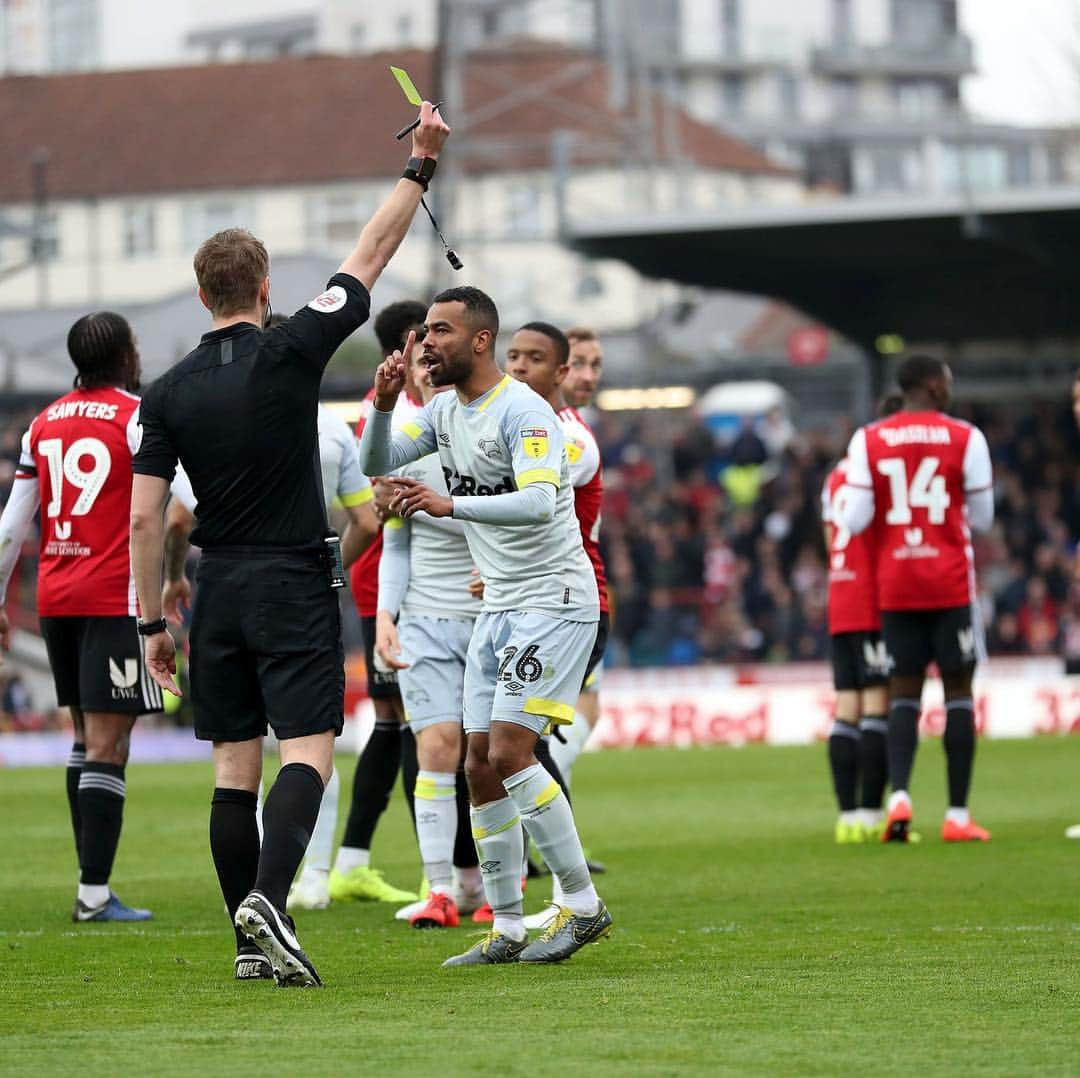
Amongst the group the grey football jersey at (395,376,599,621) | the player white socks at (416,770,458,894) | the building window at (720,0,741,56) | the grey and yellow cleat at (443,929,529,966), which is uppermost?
the building window at (720,0,741,56)

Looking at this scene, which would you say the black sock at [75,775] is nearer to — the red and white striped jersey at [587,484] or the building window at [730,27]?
the red and white striped jersey at [587,484]

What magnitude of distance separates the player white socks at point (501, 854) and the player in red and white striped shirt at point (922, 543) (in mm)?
4967

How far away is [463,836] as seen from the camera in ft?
31.6

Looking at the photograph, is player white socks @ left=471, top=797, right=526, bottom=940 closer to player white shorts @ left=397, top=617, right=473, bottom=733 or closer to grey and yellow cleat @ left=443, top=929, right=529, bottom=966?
grey and yellow cleat @ left=443, top=929, right=529, bottom=966

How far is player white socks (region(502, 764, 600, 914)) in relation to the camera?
749 cm

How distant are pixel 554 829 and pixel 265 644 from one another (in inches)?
47.1

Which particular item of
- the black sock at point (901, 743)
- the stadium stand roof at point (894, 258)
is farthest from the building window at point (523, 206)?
the black sock at point (901, 743)

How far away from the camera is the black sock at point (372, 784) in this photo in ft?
33.5

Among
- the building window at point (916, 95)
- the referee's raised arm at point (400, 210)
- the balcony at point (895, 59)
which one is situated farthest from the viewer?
the balcony at point (895, 59)

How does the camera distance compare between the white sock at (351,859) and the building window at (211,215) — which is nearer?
the white sock at (351,859)

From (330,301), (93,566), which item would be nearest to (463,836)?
(93,566)

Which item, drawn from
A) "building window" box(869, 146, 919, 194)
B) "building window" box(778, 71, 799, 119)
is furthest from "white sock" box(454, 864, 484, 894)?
"building window" box(778, 71, 799, 119)

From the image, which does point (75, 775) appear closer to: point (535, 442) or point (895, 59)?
point (535, 442)

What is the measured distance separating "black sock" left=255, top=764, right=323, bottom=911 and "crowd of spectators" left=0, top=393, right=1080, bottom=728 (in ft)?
59.0
